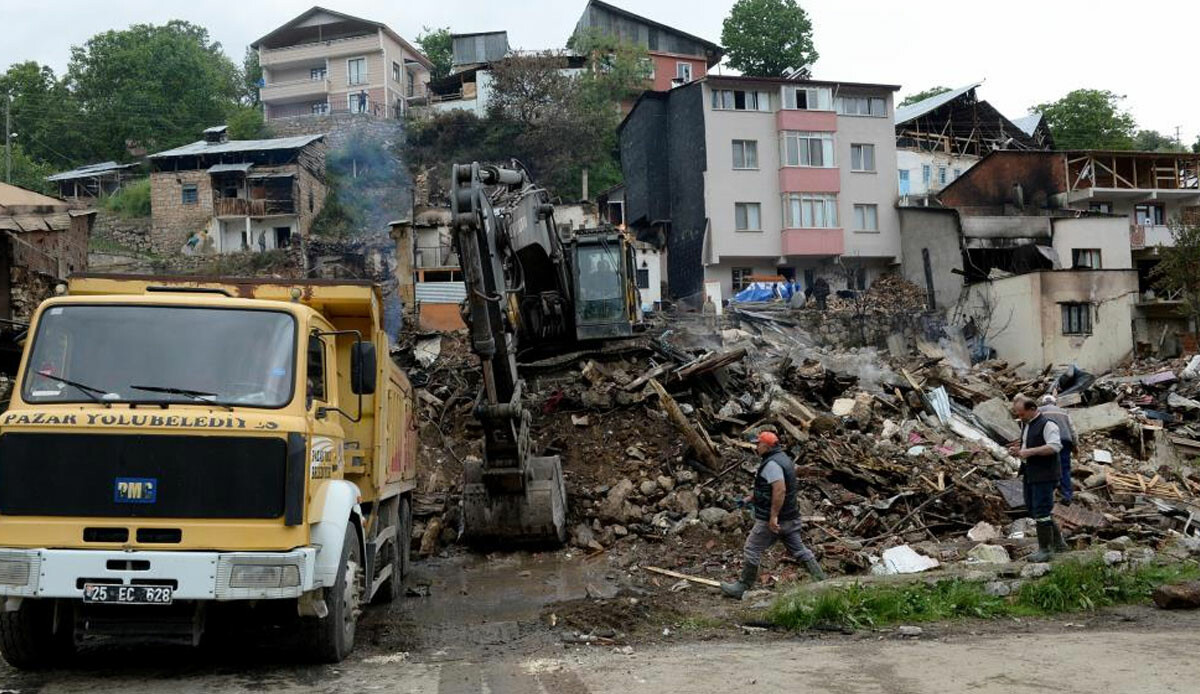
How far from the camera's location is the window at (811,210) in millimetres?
43781

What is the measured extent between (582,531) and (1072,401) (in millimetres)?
12275

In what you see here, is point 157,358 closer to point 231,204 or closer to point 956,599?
point 956,599

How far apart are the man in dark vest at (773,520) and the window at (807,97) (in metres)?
36.0

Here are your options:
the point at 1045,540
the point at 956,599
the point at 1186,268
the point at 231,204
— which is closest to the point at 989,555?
the point at 1045,540

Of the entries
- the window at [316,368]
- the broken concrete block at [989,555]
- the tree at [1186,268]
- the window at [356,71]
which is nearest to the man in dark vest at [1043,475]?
the broken concrete block at [989,555]

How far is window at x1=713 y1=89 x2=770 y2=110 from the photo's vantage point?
43.9 meters

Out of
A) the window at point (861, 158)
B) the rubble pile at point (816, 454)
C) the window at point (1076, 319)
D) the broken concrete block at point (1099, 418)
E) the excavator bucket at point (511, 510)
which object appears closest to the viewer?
the excavator bucket at point (511, 510)

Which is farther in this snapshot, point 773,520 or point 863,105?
point 863,105

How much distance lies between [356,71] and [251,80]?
13285mm

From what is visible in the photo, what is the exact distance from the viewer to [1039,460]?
1072 cm

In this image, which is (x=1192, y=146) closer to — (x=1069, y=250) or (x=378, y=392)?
(x=1069, y=250)

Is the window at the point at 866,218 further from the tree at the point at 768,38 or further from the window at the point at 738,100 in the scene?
the tree at the point at 768,38

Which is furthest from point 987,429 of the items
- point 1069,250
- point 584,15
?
point 584,15

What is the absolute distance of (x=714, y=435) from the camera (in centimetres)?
1617
